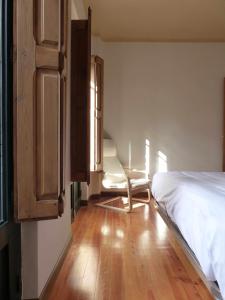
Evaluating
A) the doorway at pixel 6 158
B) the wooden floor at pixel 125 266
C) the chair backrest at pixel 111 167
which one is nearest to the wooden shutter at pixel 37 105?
the doorway at pixel 6 158

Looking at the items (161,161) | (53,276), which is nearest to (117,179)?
(161,161)

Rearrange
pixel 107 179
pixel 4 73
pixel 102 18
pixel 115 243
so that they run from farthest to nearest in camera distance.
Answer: pixel 107 179
pixel 102 18
pixel 115 243
pixel 4 73

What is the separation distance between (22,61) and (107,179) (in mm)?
3206

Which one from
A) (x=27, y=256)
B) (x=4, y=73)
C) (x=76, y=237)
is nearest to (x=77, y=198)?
(x=76, y=237)

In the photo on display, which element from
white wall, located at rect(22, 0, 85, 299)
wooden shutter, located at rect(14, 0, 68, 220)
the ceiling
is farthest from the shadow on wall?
wooden shutter, located at rect(14, 0, 68, 220)

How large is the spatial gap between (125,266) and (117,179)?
2218 mm

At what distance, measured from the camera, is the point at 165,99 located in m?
5.26

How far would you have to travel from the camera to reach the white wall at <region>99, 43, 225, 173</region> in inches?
206

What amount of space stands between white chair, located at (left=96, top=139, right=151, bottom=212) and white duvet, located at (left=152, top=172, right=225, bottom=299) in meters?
1.55

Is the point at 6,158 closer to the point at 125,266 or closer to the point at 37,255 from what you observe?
the point at 37,255

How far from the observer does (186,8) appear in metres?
3.86

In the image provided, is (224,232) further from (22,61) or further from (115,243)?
(115,243)

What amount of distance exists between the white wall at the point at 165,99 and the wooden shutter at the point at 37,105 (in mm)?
3715

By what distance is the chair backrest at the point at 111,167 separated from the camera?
447cm
